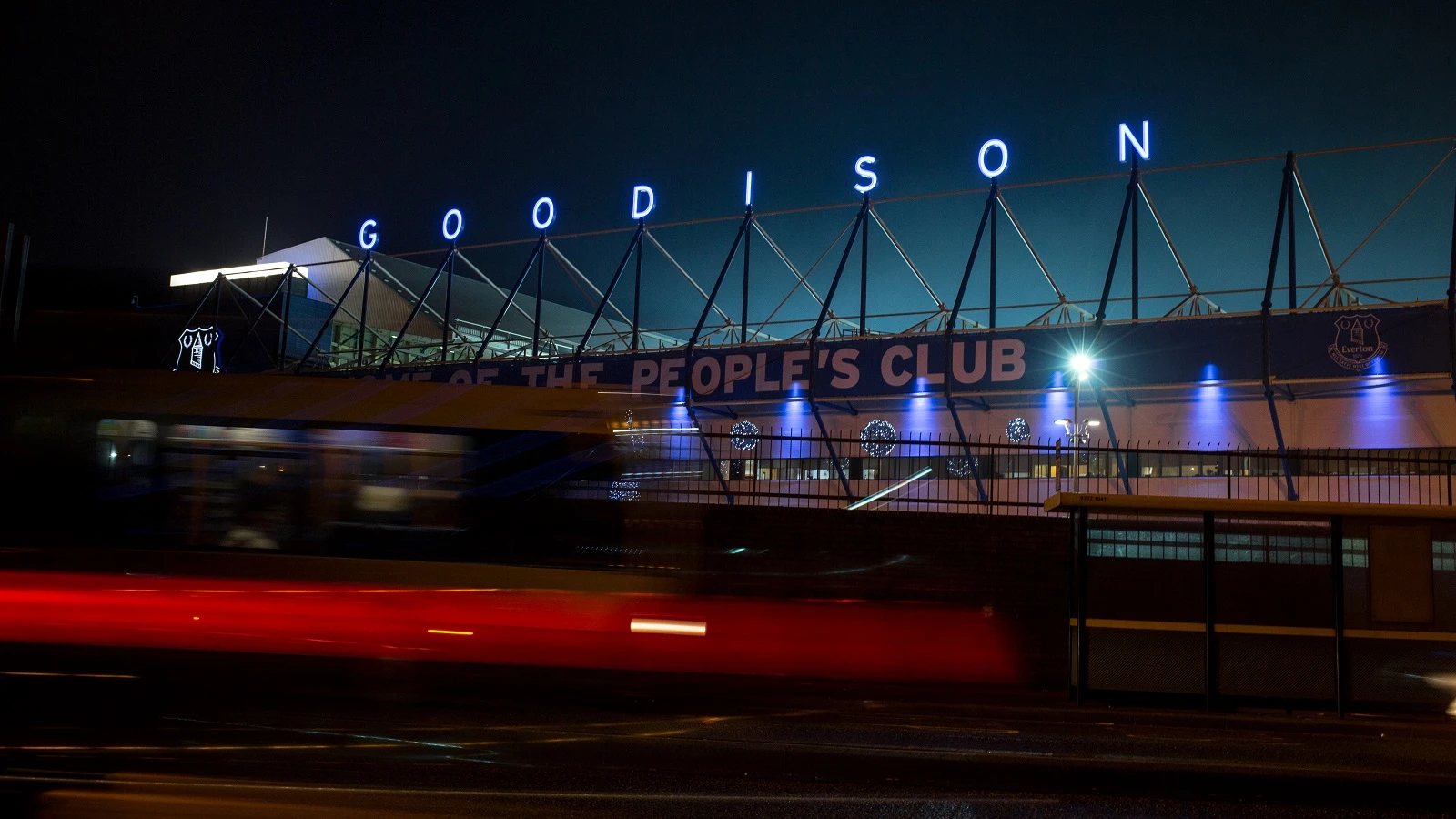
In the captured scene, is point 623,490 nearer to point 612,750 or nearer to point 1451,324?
point 612,750

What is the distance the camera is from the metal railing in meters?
14.3

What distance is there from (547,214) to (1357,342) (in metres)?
24.1

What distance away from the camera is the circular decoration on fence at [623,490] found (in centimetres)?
1279

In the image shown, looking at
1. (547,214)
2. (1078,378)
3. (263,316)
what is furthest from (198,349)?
(1078,378)

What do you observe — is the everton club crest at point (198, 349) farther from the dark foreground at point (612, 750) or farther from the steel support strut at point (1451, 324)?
the steel support strut at point (1451, 324)

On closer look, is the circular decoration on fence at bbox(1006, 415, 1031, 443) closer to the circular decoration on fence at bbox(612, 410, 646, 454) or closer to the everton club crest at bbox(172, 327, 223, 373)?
the circular decoration on fence at bbox(612, 410, 646, 454)

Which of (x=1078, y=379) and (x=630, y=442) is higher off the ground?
(x=1078, y=379)

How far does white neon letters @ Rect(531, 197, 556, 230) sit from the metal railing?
39.7 feet

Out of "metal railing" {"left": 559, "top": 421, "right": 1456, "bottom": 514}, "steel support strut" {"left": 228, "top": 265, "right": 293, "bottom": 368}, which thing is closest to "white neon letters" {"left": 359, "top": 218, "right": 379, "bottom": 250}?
"steel support strut" {"left": 228, "top": 265, "right": 293, "bottom": 368}

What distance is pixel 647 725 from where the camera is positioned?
31.9 feet

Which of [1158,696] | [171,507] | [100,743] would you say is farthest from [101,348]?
[1158,696]

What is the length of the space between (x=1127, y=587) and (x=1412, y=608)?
8.71 ft

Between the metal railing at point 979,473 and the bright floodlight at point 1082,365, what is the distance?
2.05 meters

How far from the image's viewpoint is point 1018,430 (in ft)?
87.1
